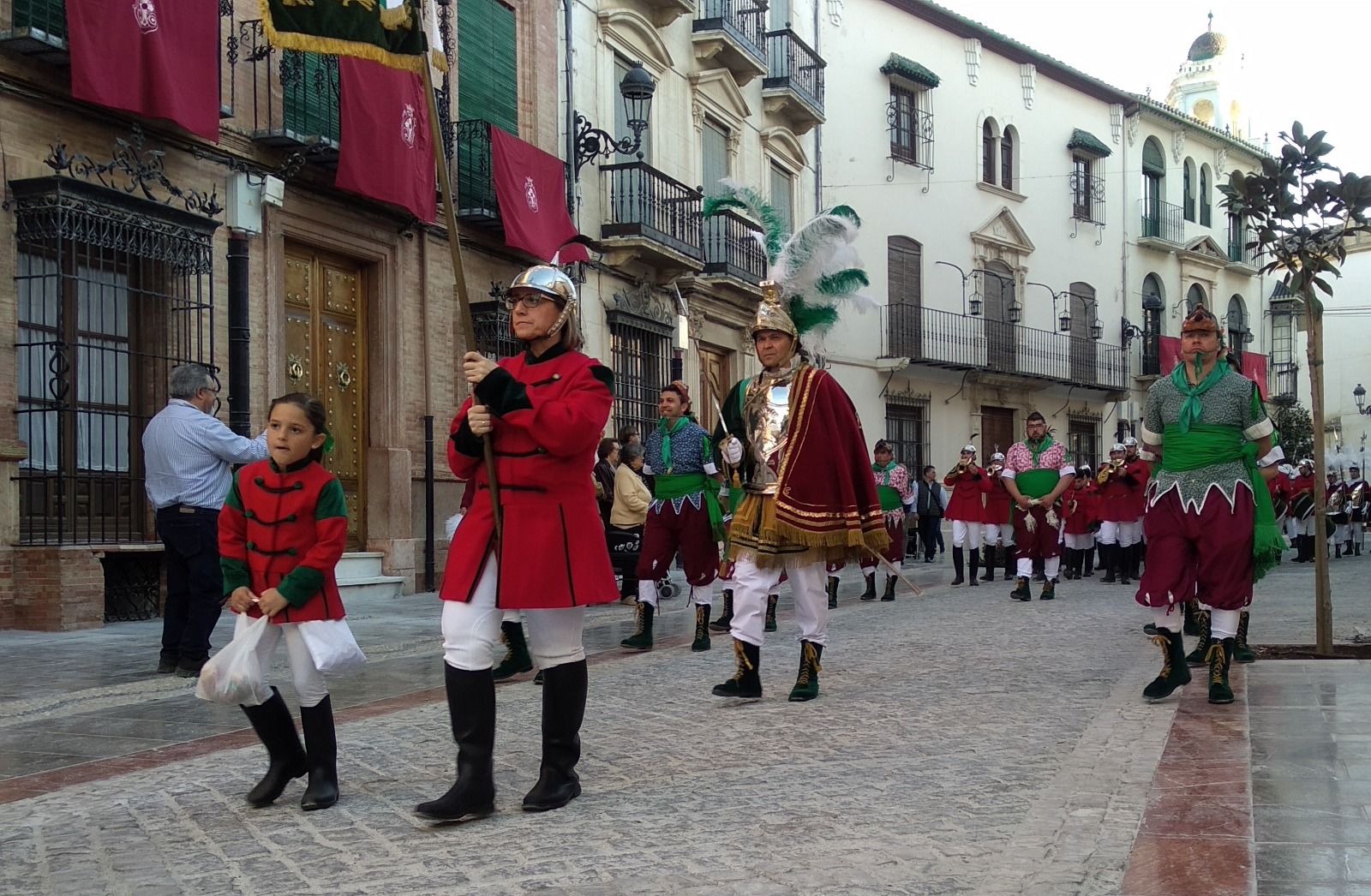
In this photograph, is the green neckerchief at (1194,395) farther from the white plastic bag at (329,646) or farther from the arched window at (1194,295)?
the arched window at (1194,295)

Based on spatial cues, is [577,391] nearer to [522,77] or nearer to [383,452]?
[383,452]

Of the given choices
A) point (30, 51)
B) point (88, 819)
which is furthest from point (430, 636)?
point (88, 819)

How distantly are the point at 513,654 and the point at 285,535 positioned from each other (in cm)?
332

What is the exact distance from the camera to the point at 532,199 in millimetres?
17594

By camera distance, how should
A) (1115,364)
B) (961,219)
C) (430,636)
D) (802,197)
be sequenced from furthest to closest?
1. (1115,364)
2. (961,219)
3. (802,197)
4. (430,636)

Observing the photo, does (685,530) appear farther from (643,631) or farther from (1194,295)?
(1194,295)

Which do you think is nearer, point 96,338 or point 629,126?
point 96,338

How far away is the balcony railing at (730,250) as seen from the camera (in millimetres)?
23078

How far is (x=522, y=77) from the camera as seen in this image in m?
18.5

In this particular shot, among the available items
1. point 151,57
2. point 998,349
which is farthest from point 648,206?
point 998,349

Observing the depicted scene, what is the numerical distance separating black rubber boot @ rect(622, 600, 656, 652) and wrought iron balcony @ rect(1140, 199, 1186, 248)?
98.8 ft

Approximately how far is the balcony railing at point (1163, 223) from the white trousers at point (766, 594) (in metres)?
32.1

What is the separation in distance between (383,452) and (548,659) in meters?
11.0

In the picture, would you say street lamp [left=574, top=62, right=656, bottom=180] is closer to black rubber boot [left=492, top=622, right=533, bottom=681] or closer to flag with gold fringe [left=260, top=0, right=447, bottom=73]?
black rubber boot [left=492, top=622, right=533, bottom=681]
